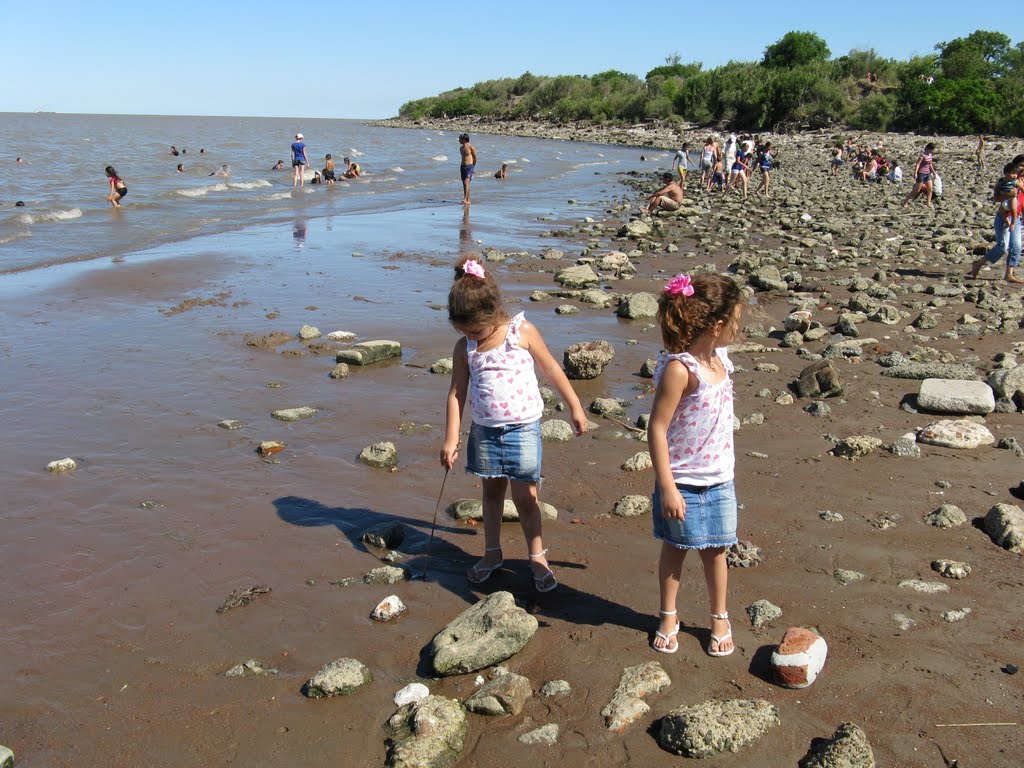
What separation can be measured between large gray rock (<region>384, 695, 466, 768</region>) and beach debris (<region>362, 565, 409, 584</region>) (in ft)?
3.61

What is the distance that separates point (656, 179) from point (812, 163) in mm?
12442

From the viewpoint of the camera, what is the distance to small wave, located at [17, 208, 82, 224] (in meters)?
19.7

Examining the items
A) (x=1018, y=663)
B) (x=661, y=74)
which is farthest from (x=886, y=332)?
(x=661, y=74)

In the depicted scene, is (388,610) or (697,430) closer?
(697,430)

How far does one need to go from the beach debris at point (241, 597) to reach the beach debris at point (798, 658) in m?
2.50

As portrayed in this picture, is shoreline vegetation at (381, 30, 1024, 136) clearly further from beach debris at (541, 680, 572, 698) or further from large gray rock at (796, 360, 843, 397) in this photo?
beach debris at (541, 680, 572, 698)

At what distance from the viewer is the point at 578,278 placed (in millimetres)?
11906

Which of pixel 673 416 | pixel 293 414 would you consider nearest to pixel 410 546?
pixel 673 416

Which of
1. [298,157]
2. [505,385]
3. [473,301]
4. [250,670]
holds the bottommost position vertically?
[250,670]

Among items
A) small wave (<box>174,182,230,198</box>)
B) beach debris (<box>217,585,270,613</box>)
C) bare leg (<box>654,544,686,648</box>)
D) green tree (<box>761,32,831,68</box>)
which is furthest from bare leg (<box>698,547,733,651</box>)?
green tree (<box>761,32,831,68</box>)

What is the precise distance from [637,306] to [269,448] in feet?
17.2

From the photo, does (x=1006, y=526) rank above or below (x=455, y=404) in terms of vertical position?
below

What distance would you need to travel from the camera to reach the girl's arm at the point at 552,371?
420cm

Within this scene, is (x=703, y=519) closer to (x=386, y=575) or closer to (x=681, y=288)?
(x=681, y=288)
